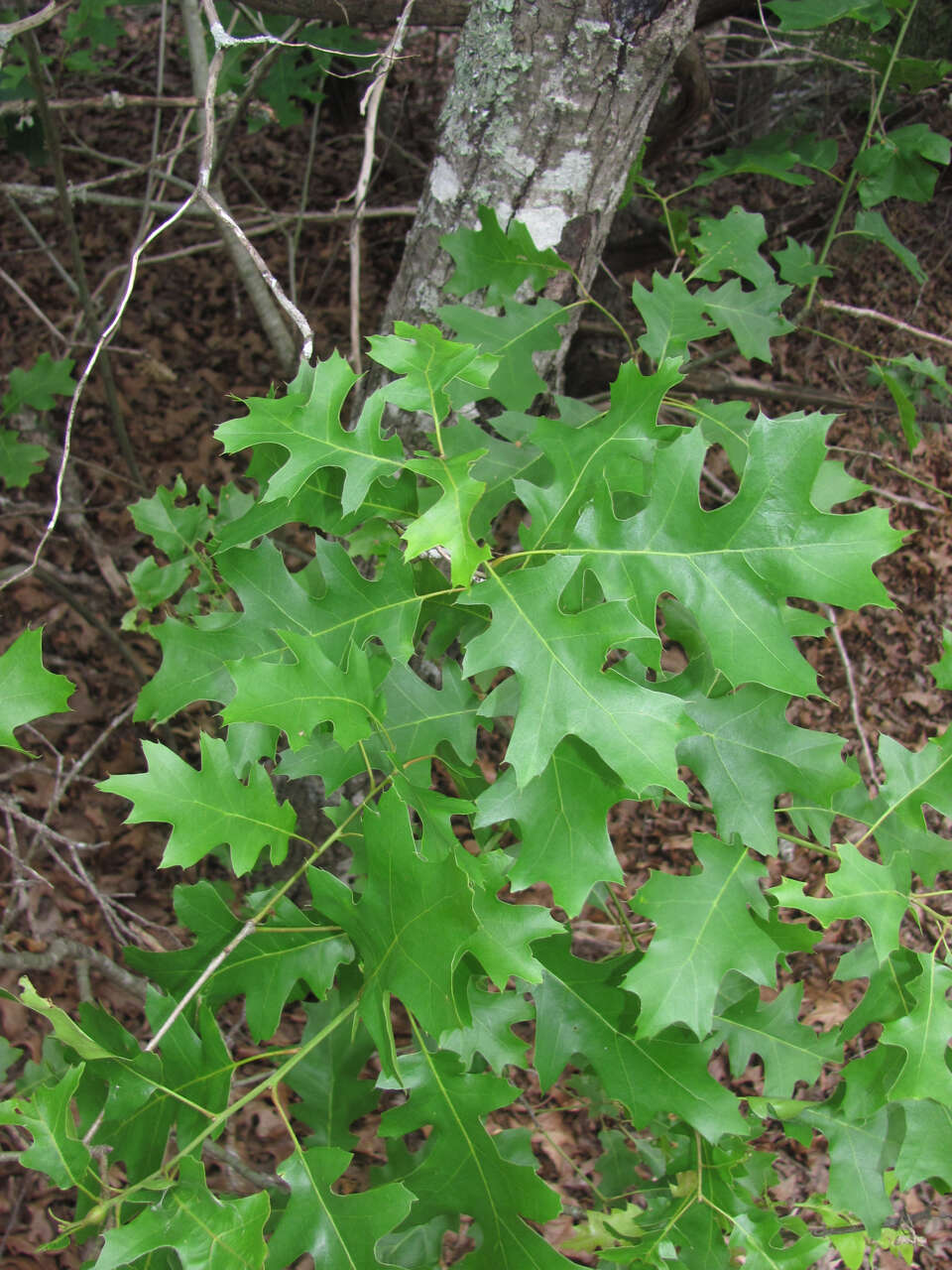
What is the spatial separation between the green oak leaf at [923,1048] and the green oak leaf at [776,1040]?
26cm

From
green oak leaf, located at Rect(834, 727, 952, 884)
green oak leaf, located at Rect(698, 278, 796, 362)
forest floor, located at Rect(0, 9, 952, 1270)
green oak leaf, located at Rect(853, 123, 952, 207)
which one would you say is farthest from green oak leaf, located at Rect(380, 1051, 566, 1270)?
green oak leaf, located at Rect(853, 123, 952, 207)

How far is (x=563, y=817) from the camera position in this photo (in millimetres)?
1169

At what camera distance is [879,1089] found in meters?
1.43

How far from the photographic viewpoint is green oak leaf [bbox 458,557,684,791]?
1081mm

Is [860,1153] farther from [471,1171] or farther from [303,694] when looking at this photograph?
[303,694]

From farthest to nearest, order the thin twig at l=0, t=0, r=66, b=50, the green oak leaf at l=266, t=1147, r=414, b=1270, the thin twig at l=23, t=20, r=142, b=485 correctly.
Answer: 1. the thin twig at l=23, t=20, r=142, b=485
2. the thin twig at l=0, t=0, r=66, b=50
3. the green oak leaf at l=266, t=1147, r=414, b=1270

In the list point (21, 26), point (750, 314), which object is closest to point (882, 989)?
point (750, 314)

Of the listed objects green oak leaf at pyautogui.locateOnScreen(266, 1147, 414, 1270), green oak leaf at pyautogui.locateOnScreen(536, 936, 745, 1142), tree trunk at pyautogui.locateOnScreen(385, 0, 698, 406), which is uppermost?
tree trunk at pyautogui.locateOnScreen(385, 0, 698, 406)

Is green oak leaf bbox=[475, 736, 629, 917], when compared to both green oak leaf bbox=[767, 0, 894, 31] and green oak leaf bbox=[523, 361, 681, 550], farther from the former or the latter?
green oak leaf bbox=[767, 0, 894, 31]

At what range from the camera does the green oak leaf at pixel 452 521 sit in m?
1.09

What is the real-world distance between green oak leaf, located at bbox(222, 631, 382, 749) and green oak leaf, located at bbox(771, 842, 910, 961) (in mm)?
575

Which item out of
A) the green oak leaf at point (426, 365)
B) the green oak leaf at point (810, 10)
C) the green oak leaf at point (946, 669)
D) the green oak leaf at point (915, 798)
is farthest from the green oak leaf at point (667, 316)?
the green oak leaf at point (810, 10)

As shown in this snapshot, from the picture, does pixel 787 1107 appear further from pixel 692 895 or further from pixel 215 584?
pixel 215 584

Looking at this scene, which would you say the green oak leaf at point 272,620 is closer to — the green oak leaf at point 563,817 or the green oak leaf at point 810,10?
the green oak leaf at point 563,817
